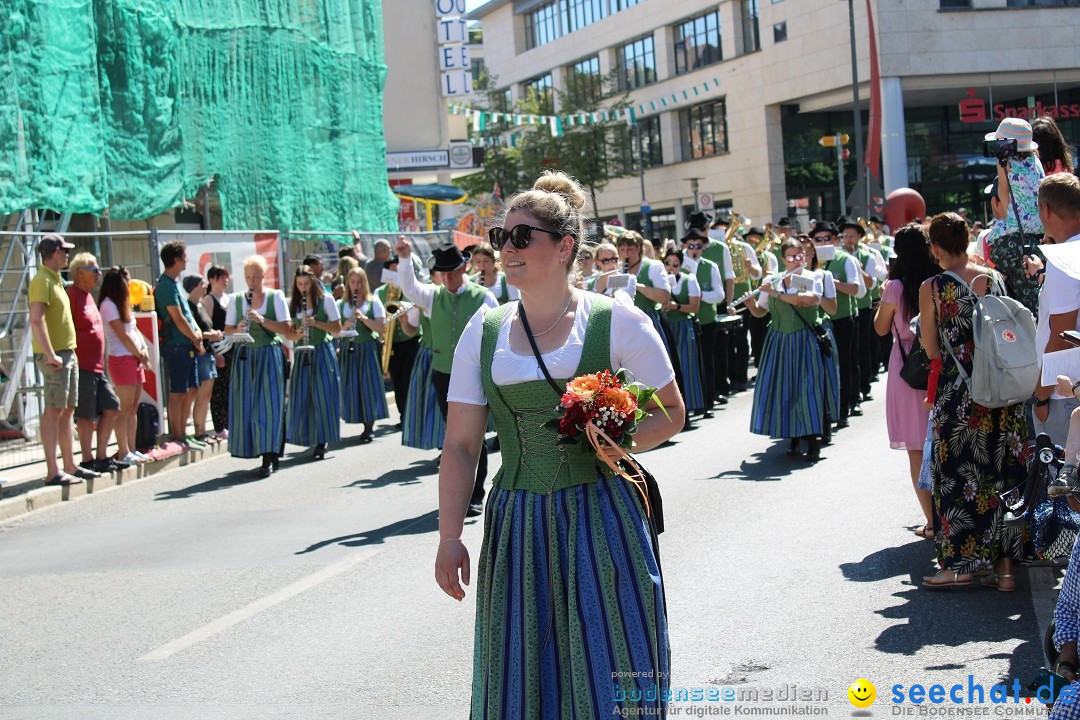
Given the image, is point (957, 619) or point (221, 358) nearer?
point (957, 619)

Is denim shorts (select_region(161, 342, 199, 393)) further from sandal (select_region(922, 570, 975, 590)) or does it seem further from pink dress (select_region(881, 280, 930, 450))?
sandal (select_region(922, 570, 975, 590))

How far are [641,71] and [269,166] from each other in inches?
1585

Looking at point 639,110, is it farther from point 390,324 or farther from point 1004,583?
point 1004,583

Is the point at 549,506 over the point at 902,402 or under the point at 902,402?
over

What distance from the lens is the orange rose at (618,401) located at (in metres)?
3.62

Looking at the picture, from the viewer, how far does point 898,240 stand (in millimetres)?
7188

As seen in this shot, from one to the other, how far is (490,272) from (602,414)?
8400 millimetres

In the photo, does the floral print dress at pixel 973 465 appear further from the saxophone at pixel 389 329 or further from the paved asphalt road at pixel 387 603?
the saxophone at pixel 389 329

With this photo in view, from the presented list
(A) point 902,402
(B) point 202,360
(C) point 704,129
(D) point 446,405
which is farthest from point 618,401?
(C) point 704,129

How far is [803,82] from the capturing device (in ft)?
156

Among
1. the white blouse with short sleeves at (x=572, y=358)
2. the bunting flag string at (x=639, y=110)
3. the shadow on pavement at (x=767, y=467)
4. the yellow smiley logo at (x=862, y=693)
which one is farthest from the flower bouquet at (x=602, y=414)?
the bunting flag string at (x=639, y=110)

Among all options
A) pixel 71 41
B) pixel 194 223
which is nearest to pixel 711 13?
pixel 194 223

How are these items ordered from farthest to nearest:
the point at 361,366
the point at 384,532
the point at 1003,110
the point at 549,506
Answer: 1. the point at 1003,110
2. the point at 361,366
3. the point at 384,532
4. the point at 549,506

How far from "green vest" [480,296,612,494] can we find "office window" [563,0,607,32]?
191ft
